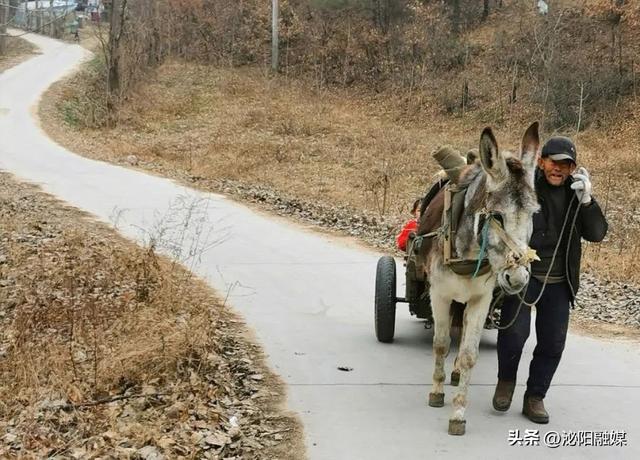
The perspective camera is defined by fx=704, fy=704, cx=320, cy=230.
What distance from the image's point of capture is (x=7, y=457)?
4.61m

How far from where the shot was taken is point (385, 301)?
274 inches

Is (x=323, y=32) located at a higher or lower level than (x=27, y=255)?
higher

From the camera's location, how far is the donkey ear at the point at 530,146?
180 inches

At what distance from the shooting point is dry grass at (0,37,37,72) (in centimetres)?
4384

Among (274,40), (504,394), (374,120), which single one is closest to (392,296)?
(504,394)

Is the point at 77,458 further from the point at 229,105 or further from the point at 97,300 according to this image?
the point at 229,105

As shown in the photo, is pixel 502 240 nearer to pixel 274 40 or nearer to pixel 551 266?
pixel 551 266

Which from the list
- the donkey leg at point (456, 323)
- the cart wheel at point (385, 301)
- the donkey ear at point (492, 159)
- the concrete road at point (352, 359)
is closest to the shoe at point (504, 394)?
the concrete road at point (352, 359)

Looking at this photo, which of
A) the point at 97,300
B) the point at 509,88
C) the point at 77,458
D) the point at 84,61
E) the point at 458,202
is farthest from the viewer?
the point at 84,61

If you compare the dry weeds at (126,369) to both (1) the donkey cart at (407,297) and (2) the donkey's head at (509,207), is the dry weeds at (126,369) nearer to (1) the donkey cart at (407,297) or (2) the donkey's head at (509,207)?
(1) the donkey cart at (407,297)

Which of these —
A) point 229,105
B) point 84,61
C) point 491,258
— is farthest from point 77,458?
point 84,61

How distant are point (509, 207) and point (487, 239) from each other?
268 millimetres

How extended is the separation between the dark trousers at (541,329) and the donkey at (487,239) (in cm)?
28

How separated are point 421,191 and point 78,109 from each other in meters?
19.1
